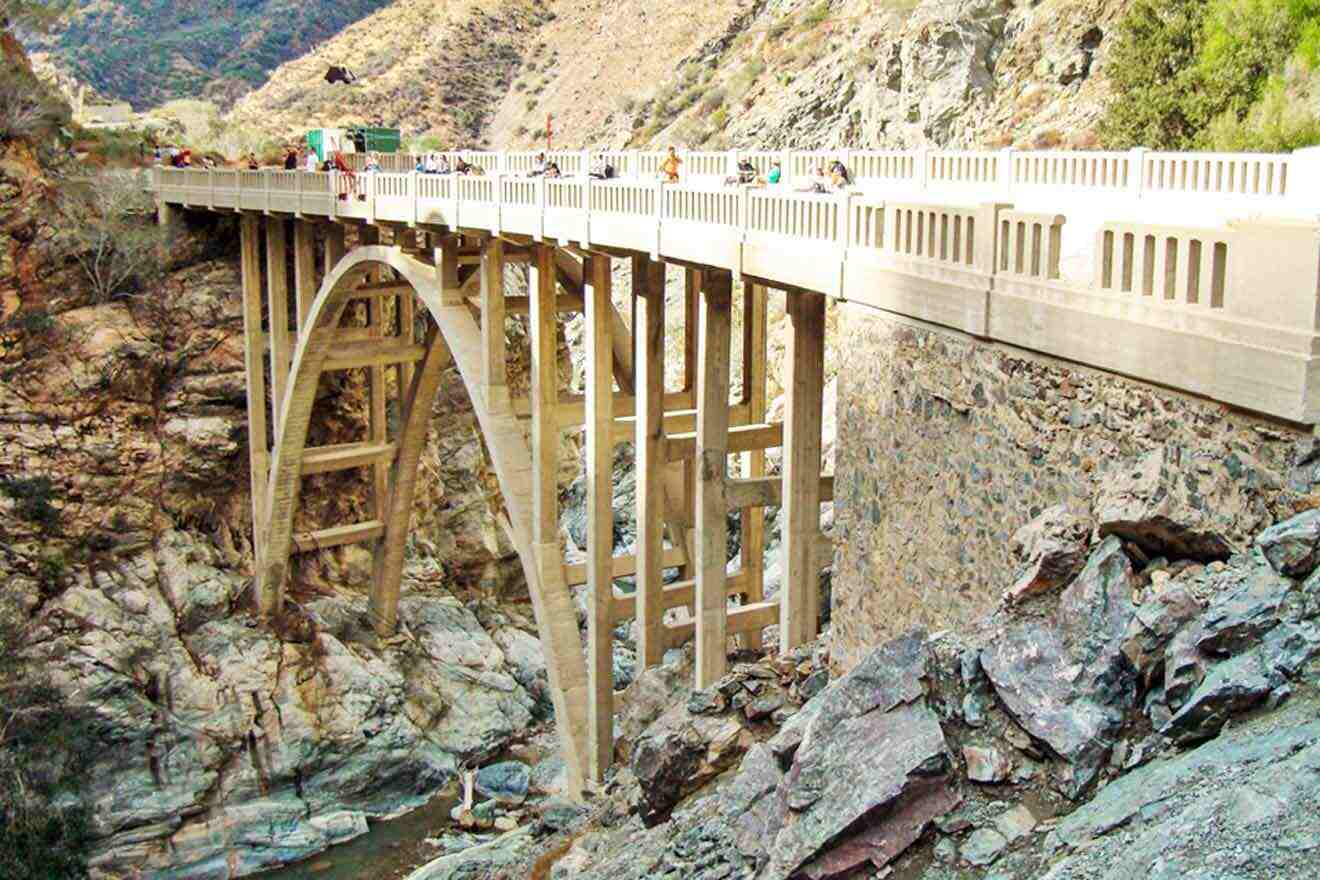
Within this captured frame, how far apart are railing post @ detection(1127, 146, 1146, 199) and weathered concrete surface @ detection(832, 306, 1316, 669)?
375 cm

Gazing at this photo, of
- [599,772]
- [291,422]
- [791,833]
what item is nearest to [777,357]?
[291,422]

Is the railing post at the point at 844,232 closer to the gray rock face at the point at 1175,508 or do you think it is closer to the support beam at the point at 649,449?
the gray rock face at the point at 1175,508

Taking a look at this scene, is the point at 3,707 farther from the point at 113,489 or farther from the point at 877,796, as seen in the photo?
the point at 877,796

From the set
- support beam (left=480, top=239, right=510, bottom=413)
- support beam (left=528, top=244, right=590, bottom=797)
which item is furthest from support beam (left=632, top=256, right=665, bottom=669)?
support beam (left=480, top=239, right=510, bottom=413)

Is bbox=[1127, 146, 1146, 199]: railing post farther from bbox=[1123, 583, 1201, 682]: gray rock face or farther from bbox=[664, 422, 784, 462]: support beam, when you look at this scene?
bbox=[1123, 583, 1201, 682]: gray rock face

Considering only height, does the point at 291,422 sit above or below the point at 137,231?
below

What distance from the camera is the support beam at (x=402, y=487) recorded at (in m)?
26.3

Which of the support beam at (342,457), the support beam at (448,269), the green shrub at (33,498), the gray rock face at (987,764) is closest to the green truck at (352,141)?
the support beam at (342,457)

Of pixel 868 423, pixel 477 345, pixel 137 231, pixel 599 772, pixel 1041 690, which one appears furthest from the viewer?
pixel 137 231

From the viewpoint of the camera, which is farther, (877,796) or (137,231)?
(137,231)

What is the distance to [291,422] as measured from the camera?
2616 centimetres

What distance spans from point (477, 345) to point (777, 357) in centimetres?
1384

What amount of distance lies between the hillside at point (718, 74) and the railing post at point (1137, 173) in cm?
1777

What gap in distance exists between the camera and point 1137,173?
12547 millimetres
